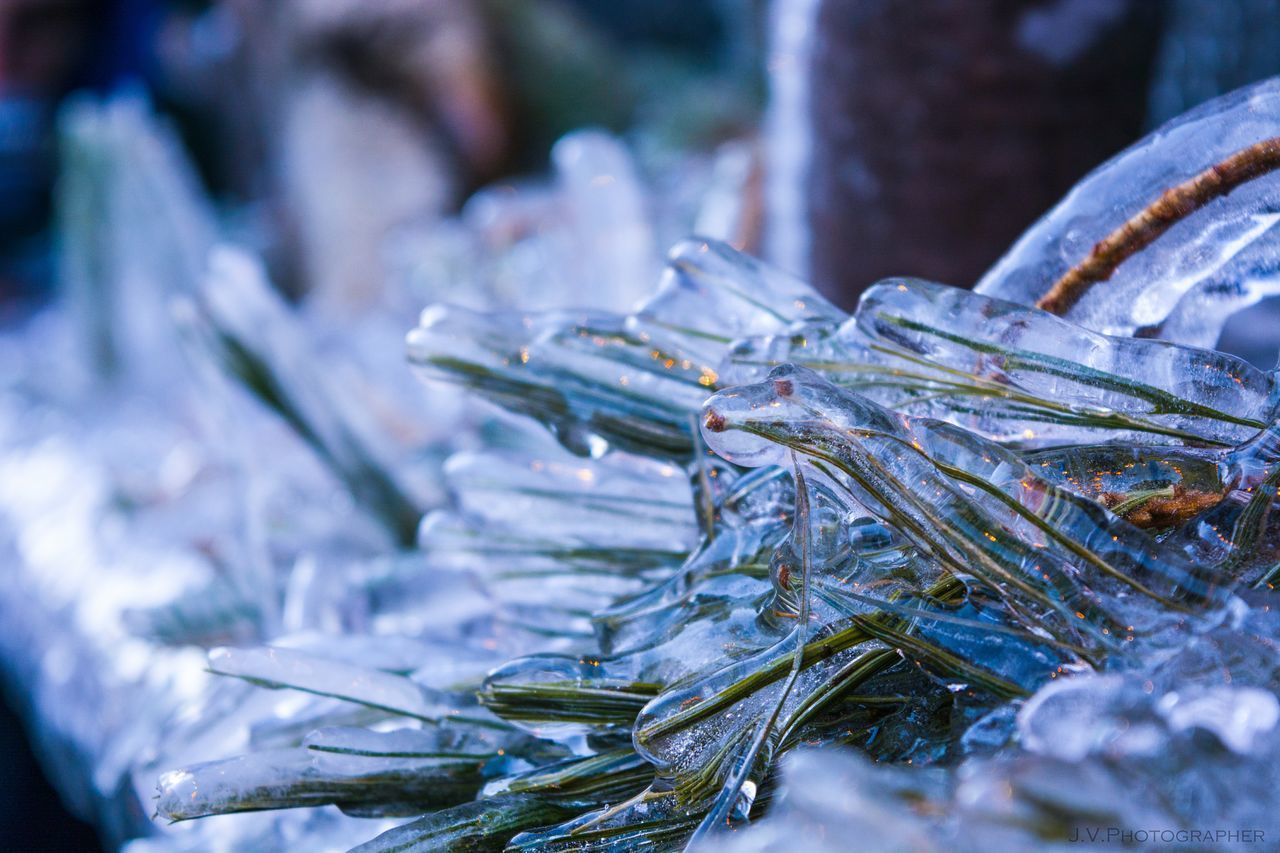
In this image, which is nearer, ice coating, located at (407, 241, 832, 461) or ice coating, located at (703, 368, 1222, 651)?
ice coating, located at (703, 368, 1222, 651)

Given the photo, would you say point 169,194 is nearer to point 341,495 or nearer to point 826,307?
point 341,495

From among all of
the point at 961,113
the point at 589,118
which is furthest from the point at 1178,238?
the point at 589,118

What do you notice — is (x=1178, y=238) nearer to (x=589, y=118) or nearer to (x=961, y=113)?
(x=961, y=113)

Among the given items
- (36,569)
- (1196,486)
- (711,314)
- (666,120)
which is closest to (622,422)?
(711,314)

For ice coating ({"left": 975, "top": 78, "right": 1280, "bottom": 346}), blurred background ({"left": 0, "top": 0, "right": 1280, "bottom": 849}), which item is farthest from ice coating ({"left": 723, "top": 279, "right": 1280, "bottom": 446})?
blurred background ({"left": 0, "top": 0, "right": 1280, "bottom": 849})

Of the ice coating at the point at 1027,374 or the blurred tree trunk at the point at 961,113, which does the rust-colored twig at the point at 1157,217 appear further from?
the blurred tree trunk at the point at 961,113

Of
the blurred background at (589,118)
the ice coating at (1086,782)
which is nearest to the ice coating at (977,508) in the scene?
the ice coating at (1086,782)

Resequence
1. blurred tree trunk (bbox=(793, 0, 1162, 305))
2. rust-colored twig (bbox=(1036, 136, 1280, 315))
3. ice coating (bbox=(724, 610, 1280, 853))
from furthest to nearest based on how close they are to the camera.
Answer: blurred tree trunk (bbox=(793, 0, 1162, 305)), rust-colored twig (bbox=(1036, 136, 1280, 315)), ice coating (bbox=(724, 610, 1280, 853))

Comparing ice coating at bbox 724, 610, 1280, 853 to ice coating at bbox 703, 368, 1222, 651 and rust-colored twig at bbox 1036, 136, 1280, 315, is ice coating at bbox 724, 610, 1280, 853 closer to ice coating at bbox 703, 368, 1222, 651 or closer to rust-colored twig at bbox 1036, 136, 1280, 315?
ice coating at bbox 703, 368, 1222, 651
